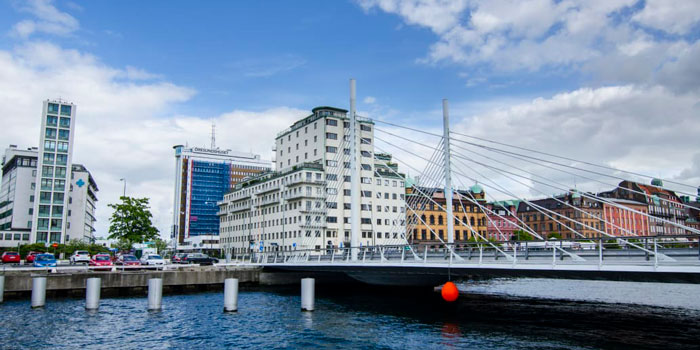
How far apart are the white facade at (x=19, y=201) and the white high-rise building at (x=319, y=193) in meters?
43.5

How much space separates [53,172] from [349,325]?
94.3 m

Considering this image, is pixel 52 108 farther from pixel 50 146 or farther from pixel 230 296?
pixel 230 296

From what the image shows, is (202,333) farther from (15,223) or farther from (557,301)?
(15,223)

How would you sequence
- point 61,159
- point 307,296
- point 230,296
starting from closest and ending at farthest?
point 230,296
point 307,296
point 61,159

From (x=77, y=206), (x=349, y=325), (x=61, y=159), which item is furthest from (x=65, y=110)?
(x=349, y=325)

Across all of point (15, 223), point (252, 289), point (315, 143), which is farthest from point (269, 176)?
point (252, 289)

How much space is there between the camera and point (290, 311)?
3484 cm

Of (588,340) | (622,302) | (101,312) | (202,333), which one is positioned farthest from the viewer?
(622,302)

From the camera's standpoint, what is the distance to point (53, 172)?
103 metres

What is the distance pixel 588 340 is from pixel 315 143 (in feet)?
259

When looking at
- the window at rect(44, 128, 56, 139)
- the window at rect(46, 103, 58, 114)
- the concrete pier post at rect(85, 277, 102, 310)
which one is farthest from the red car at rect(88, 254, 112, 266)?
the window at rect(46, 103, 58, 114)

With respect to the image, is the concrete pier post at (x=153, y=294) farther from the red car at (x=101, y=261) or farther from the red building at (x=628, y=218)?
the red building at (x=628, y=218)

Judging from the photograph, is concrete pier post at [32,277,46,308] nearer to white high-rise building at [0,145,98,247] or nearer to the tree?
the tree

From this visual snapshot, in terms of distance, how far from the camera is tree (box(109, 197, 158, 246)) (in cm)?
6944
